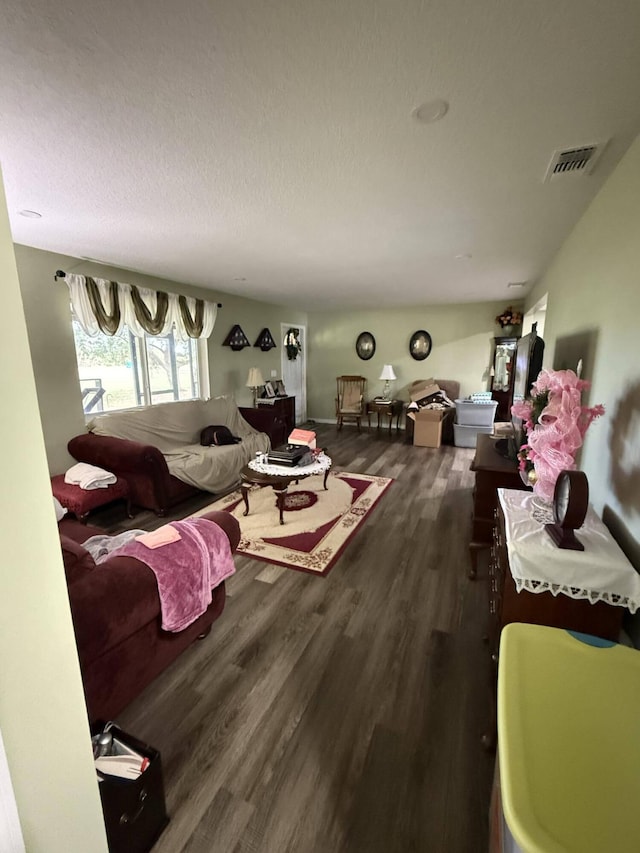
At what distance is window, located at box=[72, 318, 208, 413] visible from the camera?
12.1 feet

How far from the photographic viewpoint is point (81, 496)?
2.97 m

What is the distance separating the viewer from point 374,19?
95 centimetres

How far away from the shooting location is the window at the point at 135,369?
12.1 feet

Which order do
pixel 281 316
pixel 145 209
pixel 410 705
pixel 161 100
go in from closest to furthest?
pixel 161 100
pixel 410 705
pixel 145 209
pixel 281 316

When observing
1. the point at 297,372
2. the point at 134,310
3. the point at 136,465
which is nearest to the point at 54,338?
the point at 134,310

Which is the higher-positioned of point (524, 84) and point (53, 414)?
point (524, 84)

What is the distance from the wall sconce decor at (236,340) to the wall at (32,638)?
474cm

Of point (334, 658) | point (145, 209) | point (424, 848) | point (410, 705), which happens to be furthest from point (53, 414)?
point (424, 848)

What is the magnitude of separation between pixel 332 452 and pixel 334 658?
144 inches

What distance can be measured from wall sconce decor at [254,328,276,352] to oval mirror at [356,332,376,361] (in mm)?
1828

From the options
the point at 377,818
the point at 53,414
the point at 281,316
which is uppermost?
the point at 281,316

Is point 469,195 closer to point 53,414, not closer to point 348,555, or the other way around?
point 348,555

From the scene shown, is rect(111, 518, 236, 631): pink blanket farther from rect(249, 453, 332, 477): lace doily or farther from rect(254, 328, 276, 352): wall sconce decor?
rect(254, 328, 276, 352): wall sconce decor

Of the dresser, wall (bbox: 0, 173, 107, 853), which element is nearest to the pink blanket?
wall (bbox: 0, 173, 107, 853)
